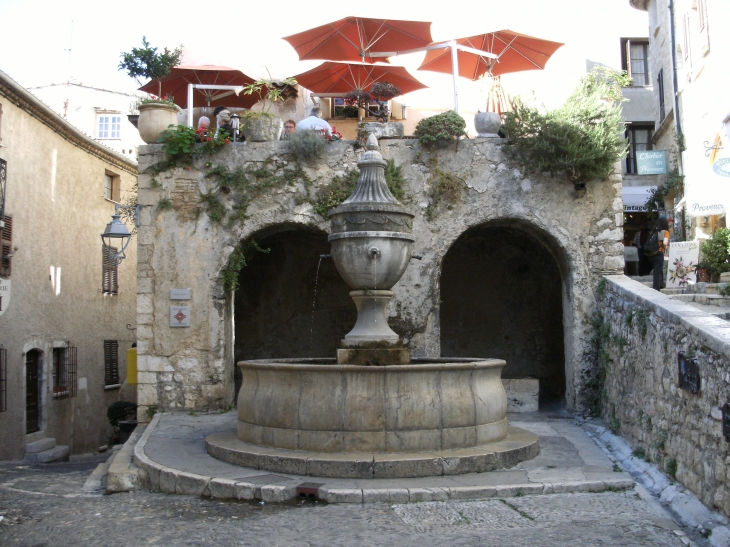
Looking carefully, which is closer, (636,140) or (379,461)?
(379,461)

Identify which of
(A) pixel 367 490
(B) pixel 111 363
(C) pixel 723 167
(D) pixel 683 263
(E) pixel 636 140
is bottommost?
(B) pixel 111 363

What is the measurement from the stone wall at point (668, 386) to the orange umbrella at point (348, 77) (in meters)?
6.50

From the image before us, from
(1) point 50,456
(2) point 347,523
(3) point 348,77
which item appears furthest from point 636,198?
(2) point 347,523

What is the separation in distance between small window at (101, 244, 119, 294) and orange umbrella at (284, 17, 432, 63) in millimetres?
6945

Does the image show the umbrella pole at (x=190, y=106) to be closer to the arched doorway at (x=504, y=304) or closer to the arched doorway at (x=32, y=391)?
the arched doorway at (x=504, y=304)

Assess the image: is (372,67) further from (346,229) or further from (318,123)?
(346,229)

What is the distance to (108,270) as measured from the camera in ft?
57.4

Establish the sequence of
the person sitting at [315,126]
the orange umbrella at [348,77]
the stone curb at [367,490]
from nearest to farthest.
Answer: the stone curb at [367,490], the person sitting at [315,126], the orange umbrella at [348,77]

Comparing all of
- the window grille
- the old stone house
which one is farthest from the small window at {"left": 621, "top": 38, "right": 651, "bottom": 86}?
the window grille

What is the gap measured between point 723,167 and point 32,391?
12.7 metres

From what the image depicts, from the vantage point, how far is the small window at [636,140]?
72.4 feet

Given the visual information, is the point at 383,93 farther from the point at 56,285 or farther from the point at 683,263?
the point at 56,285

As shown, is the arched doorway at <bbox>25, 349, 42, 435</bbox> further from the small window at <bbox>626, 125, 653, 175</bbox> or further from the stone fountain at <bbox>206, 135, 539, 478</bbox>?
the small window at <bbox>626, 125, 653, 175</bbox>

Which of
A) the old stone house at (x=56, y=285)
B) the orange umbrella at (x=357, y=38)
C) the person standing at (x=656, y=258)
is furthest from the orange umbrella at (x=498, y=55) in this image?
the old stone house at (x=56, y=285)
